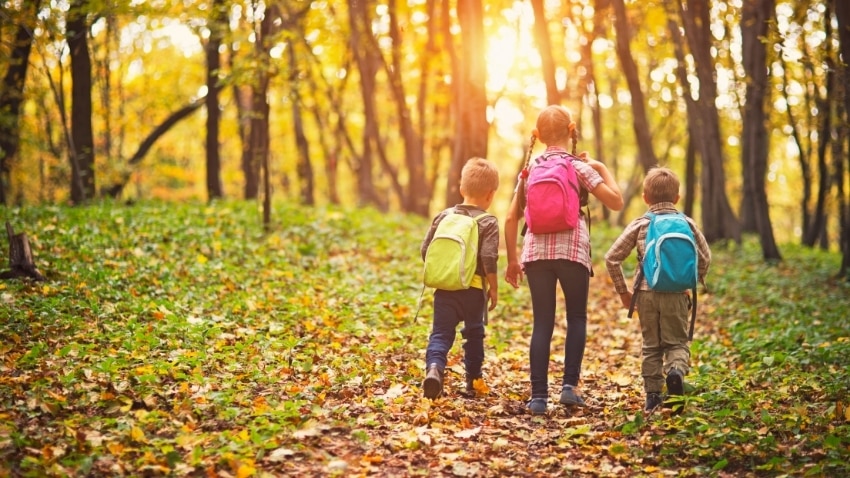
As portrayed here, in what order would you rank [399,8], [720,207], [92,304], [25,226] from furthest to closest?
1. [399,8]
2. [720,207]
3. [25,226]
4. [92,304]

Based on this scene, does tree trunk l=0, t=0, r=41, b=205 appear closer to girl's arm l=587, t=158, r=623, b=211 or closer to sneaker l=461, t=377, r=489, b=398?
sneaker l=461, t=377, r=489, b=398

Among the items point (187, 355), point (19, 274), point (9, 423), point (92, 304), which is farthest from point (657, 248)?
point (19, 274)

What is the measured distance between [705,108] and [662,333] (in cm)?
1131

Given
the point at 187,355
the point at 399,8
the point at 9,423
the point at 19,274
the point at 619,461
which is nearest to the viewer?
the point at 9,423

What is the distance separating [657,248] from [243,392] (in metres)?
3.16

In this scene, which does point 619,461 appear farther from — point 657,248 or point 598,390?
point 598,390

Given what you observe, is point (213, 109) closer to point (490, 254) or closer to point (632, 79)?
point (632, 79)

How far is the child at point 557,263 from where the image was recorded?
5387 millimetres

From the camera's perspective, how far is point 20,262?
792cm

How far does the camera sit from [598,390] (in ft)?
21.9

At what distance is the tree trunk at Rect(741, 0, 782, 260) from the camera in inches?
527

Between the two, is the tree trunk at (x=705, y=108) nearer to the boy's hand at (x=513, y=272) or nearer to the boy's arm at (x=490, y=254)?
the boy's arm at (x=490, y=254)

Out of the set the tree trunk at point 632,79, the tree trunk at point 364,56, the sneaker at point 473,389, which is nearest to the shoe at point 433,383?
the sneaker at point 473,389

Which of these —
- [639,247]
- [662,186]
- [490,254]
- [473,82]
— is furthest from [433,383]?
[473,82]
